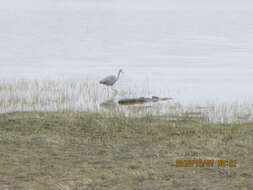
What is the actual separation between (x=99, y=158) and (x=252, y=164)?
8.67 ft

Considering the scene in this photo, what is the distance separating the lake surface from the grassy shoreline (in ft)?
24.2

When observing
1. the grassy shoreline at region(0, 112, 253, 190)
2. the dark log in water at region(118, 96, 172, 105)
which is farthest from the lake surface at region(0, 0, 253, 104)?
the grassy shoreline at region(0, 112, 253, 190)

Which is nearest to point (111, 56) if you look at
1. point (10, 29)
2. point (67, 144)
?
point (10, 29)

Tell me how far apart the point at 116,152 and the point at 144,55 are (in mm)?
26442

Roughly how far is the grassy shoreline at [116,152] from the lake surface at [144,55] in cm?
736

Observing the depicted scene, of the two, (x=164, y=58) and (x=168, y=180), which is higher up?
(x=164, y=58)

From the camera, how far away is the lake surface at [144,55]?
25.5m

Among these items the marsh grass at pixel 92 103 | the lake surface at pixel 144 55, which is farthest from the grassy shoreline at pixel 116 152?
the lake surface at pixel 144 55

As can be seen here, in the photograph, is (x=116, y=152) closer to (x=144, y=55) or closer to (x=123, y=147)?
(x=123, y=147)

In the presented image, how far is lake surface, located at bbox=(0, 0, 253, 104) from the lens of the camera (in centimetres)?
2545

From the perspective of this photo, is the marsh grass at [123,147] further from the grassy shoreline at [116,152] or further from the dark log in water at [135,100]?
the dark log in water at [135,100]

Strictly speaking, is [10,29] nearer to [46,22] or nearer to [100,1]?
[46,22]

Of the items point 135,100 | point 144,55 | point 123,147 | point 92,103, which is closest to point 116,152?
point 123,147

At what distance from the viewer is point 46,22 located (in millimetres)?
62781
